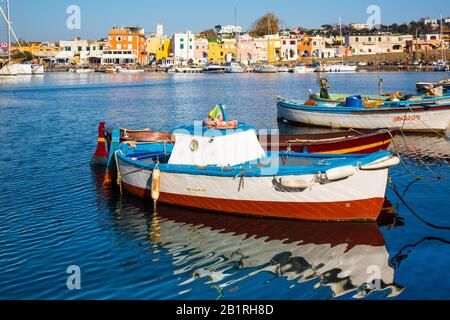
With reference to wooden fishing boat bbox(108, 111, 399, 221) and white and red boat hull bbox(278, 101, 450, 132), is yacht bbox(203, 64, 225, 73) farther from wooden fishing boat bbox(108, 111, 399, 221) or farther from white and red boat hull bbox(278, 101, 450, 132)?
wooden fishing boat bbox(108, 111, 399, 221)

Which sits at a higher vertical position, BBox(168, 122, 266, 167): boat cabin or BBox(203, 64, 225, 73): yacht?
BBox(203, 64, 225, 73): yacht

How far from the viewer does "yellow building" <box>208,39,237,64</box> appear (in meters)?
153

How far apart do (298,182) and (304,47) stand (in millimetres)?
151147

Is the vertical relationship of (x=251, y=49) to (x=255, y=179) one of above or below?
above

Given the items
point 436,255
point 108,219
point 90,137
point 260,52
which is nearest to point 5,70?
point 260,52

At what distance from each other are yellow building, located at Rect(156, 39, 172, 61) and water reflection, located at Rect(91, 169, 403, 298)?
14538 centimetres

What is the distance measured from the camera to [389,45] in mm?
166750

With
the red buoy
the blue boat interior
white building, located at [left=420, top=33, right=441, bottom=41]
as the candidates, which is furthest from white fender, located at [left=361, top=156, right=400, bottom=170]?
white building, located at [left=420, top=33, right=441, bottom=41]

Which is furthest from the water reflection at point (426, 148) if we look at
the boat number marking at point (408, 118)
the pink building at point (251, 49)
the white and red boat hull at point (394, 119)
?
the pink building at point (251, 49)

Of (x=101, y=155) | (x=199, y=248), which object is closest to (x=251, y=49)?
→ (x=101, y=155)

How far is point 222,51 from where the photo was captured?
504 ft

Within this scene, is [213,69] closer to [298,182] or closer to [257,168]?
[257,168]
